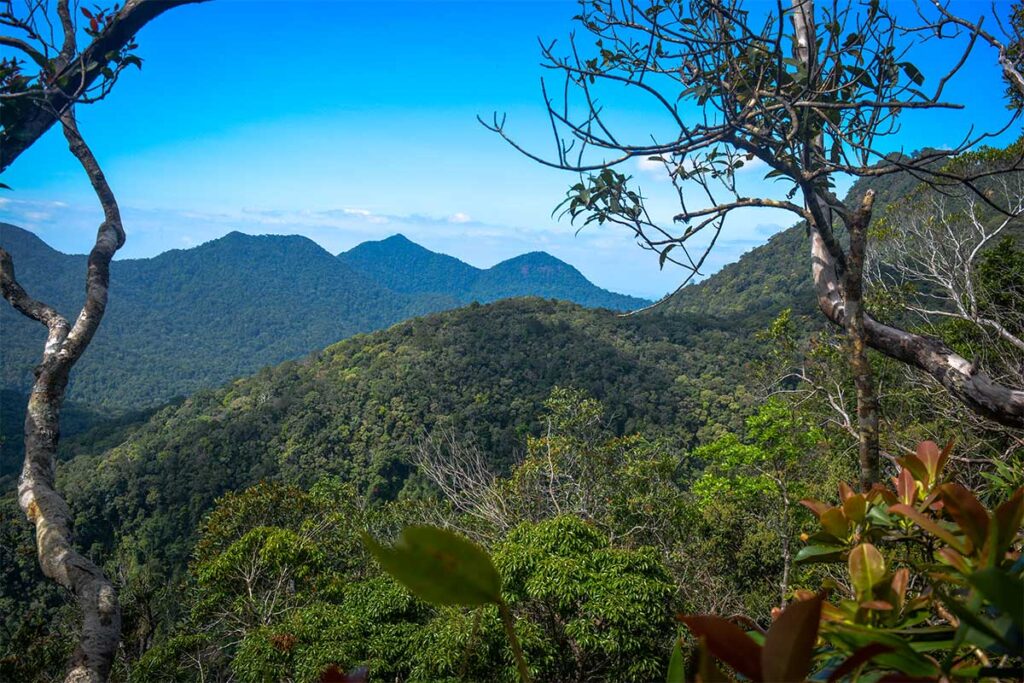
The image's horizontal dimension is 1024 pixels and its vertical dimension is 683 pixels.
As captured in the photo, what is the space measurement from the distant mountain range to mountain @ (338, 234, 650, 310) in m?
0.24

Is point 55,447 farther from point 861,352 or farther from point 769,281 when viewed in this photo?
point 769,281

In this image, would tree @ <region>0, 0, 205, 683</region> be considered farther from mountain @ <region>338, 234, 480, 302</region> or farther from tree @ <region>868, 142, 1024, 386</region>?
mountain @ <region>338, 234, 480, 302</region>

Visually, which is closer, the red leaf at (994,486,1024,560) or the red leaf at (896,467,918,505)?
the red leaf at (994,486,1024,560)

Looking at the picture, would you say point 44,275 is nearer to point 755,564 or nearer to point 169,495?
point 169,495

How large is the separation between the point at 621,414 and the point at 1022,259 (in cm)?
1873

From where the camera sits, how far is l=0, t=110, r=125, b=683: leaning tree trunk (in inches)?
55.9

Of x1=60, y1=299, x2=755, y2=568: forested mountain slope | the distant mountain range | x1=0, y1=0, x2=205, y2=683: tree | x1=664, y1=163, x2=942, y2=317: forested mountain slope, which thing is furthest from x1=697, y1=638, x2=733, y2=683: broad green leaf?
the distant mountain range

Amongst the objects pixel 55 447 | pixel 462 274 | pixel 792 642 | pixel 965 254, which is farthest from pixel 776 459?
pixel 462 274

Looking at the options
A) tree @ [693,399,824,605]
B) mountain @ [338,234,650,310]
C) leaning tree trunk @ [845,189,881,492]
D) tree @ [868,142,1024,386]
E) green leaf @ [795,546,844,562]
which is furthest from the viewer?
mountain @ [338,234,650,310]

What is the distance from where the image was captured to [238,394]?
3144cm

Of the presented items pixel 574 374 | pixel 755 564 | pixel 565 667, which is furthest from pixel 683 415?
pixel 565 667

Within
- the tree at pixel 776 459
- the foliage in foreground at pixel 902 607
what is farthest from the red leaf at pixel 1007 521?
the tree at pixel 776 459

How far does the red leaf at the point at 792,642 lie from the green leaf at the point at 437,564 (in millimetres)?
120

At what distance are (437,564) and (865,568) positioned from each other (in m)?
0.36
